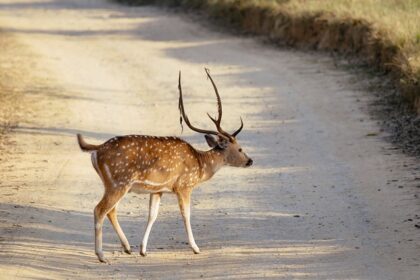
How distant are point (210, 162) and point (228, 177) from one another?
9.58ft

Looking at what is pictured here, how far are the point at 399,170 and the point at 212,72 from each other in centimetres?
997

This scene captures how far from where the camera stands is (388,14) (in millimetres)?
22609

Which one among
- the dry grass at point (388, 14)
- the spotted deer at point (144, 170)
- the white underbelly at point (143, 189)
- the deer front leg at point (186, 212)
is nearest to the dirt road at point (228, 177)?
the deer front leg at point (186, 212)

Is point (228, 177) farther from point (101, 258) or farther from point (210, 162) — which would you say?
point (101, 258)

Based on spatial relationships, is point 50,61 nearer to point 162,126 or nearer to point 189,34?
point 189,34

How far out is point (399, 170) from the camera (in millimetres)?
13531

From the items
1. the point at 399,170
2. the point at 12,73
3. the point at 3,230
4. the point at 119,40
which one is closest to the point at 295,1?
the point at 119,40

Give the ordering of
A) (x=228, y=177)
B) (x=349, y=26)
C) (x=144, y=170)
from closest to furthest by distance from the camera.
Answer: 1. (x=144, y=170)
2. (x=228, y=177)
3. (x=349, y=26)

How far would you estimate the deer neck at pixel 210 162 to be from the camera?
10742 millimetres

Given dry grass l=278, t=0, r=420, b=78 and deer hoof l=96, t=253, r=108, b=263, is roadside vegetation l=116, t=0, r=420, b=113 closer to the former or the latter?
dry grass l=278, t=0, r=420, b=78

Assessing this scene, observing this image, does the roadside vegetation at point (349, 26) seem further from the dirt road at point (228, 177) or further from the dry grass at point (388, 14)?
the dirt road at point (228, 177)

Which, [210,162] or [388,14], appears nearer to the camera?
[210,162]

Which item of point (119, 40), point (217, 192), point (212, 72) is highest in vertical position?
point (217, 192)

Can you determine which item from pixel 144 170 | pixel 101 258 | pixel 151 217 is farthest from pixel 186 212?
pixel 101 258
